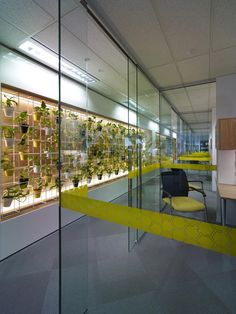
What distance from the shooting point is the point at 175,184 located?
125 inches

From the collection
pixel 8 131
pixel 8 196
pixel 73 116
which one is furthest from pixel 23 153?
pixel 73 116

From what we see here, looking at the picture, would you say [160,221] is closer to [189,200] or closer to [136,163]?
[136,163]

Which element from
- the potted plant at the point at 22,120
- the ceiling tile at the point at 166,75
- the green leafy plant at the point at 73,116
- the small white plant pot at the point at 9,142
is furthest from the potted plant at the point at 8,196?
the ceiling tile at the point at 166,75

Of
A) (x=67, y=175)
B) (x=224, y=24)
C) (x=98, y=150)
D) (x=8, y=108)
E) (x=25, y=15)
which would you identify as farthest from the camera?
(x=98, y=150)

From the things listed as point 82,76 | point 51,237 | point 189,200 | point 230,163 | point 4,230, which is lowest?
point 51,237

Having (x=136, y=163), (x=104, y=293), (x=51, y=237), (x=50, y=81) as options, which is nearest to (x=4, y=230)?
(x=51, y=237)

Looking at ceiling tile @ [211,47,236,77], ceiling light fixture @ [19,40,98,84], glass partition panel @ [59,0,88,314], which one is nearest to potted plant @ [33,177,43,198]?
glass partition panel @ [59,0,88,314]

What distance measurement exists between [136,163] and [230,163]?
6.36 ft

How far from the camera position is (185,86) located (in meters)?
3.64

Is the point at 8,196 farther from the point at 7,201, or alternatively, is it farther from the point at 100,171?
the point at 100,171

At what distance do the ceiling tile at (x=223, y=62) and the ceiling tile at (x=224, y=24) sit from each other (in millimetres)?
174

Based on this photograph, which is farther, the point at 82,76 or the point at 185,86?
the point at 185,86

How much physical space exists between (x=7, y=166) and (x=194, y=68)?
3.39 metres

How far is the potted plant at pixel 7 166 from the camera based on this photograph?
232cm
